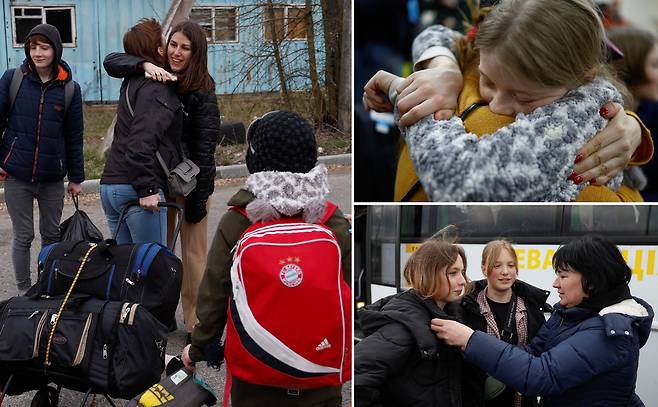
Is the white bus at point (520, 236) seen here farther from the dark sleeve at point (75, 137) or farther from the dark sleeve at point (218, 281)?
the dark sleeve at point (75, 137)

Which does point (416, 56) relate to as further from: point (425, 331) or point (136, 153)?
point (136, 153)

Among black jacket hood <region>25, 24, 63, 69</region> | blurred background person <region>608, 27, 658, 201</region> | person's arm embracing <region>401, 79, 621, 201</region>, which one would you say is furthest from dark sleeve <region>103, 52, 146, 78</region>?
blurred background person <region>608, 27, 658, 201</region>

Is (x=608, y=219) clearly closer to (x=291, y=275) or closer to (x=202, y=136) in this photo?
(x=291, y=275)

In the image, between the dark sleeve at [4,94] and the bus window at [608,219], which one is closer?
the bus window at [608,219]

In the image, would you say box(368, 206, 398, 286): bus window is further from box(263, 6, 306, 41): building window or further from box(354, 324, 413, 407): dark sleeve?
box(263, 6, 306, 41): building window

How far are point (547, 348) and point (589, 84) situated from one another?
2.99 ft

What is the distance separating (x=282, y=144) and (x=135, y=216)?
5.63ft

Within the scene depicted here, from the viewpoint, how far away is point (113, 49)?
49.3 feet

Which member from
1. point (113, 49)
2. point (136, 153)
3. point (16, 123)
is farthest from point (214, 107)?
point (113, 49)

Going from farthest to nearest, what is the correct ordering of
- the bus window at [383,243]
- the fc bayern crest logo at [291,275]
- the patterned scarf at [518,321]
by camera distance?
the patterned scarf at [518,321] → the fc bayern crest logo at [291,275] → the bus window at [383,243]

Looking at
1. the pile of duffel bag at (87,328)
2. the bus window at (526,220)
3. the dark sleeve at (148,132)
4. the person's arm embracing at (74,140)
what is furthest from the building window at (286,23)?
the bus window at (526,220)

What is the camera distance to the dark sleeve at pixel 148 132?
13.0 feet

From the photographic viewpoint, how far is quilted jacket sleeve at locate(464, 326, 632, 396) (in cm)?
226

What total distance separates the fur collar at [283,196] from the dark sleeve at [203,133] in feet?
5.89
